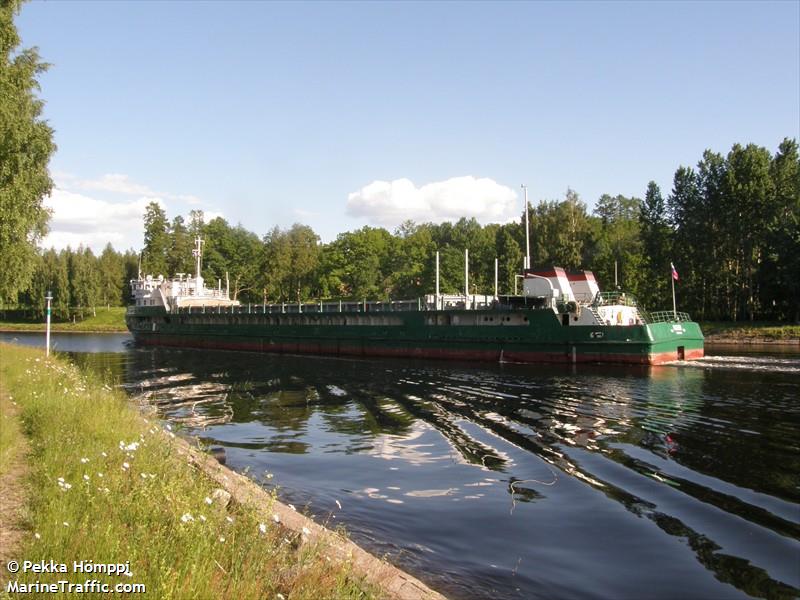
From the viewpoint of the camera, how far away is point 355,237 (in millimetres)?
106625

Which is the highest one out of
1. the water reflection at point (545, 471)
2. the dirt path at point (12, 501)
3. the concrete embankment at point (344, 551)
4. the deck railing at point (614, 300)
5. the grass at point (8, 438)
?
the deck railing at point (614, 300)

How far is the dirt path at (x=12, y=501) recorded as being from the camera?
244 inches

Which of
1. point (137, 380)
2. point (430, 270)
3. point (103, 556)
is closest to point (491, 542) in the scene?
point (103, 556)

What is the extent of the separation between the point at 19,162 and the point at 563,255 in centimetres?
7104

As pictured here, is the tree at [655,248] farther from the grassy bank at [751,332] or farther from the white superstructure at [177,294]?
the white superstructure at [177,294]

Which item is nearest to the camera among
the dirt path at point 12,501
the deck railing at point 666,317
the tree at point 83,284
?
the dirt path at point 12,501

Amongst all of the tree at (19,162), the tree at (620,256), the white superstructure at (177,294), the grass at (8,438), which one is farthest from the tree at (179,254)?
the grass at (8,438)

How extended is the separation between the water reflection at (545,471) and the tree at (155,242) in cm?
10070

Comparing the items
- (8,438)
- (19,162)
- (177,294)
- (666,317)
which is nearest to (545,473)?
(8,438)

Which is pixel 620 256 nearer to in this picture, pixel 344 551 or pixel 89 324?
pixel 344 551

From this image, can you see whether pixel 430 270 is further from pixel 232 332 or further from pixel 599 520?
pixel 599 520

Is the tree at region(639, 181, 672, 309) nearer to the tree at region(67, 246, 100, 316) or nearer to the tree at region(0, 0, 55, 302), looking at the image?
the tree at region(0, 0, 55, 302)

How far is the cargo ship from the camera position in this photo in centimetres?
3672

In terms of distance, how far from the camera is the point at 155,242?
12431 centimetres
